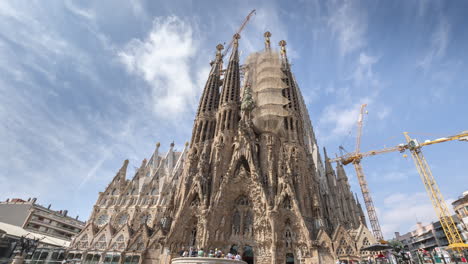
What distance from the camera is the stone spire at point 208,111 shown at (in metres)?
35.4

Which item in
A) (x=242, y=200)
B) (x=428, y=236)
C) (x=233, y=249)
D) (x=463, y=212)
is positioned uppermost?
(x=463, y=212)

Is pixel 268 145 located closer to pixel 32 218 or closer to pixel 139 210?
pixel 139 210

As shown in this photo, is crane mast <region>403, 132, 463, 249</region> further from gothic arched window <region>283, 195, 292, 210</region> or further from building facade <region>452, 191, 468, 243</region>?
gothic arched window <region>283, 195, 292, 210</region>

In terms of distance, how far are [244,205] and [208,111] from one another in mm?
16811

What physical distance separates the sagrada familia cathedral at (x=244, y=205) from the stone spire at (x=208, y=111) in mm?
165

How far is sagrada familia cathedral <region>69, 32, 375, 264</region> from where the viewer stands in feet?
75.2

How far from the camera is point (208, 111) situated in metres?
38.4

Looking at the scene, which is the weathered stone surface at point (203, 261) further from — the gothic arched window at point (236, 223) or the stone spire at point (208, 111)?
the stone spire at point (208, 111)

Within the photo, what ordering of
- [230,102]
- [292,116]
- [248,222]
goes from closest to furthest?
[248,222]
[292,116]
[230,102]

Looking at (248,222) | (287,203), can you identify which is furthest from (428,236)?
(248,222)

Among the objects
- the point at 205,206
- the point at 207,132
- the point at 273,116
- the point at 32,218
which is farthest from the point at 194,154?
the point at 32,218

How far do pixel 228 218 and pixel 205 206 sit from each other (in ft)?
9.52

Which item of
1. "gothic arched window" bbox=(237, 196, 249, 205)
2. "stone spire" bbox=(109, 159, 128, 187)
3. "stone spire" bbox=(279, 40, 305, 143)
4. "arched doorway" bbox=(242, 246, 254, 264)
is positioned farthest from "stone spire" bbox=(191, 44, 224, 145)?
"stone spire" bbox=(109, 159, 128, 187)

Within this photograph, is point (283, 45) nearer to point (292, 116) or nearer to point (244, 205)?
point (292, 116)
